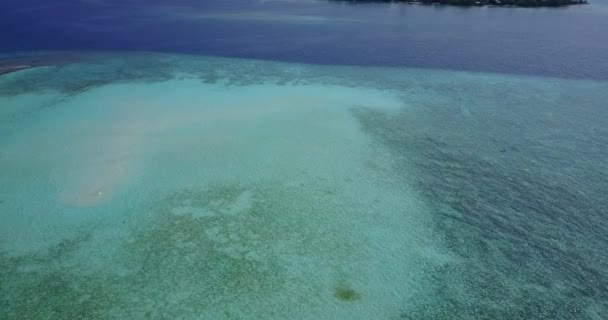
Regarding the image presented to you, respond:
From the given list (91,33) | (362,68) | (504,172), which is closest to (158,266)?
(504,172)

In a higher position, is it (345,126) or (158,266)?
(345,126)

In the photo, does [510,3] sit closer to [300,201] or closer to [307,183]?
[307,183]

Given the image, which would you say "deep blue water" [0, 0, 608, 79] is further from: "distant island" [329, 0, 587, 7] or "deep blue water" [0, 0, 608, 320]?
"distant island" [329, 0, 587, 7]

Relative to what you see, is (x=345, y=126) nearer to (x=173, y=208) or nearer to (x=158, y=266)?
(x=173, y=208)

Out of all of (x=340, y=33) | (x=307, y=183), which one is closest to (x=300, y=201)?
(x=307, y=183)

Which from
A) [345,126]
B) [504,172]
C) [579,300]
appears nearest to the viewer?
[579,300]

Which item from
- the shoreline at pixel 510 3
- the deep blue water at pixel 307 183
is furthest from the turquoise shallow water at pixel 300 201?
the shoreline at pixel 510 3

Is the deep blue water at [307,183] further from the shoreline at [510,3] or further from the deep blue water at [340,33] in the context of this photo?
the shoreline at [510,3]
